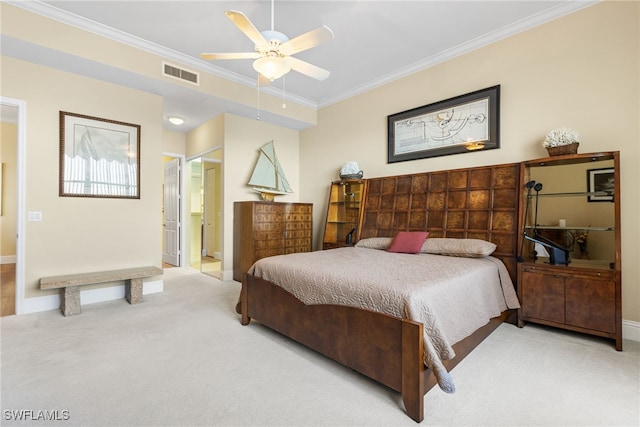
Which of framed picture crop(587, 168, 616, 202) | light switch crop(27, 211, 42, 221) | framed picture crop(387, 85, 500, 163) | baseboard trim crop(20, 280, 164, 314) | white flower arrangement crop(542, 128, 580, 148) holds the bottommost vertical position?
baseboard trim crop(20, 280, 164, 314)

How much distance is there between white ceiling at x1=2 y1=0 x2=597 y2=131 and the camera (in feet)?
9.70

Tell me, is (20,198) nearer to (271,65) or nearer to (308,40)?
(271,65)

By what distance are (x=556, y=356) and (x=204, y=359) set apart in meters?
2.79

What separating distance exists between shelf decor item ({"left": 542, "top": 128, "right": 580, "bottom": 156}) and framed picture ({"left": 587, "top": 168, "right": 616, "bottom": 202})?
1.00 ft

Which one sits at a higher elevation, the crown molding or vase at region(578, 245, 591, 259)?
the crown molding

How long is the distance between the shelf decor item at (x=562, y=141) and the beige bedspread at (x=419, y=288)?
47.9 inches

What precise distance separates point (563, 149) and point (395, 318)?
2.50 m

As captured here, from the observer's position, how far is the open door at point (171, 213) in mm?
6180

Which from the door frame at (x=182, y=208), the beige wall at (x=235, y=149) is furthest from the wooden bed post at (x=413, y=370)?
the door frame at (x=182, y=208)

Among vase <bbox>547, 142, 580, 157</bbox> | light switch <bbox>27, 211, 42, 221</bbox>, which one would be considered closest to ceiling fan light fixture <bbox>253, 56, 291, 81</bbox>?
vase <bbox>547, 142, 580, 157</bbox>

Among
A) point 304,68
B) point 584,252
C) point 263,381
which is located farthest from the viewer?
point 584,252

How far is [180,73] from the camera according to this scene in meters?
3.92

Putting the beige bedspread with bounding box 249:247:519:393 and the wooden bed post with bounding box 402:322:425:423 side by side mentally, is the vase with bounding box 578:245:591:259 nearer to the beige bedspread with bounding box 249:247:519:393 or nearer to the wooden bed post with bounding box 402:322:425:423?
the beige bedspread with bounding box 249:247:519:393

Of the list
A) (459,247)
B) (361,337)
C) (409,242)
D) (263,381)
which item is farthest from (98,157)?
(459,247)
